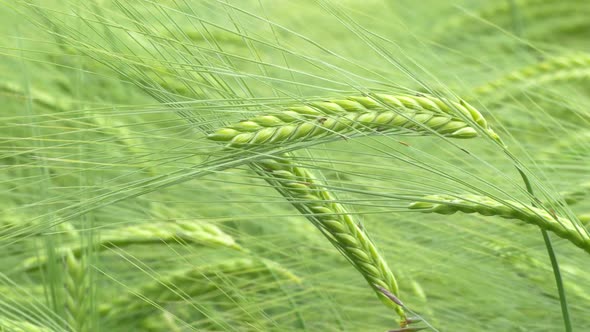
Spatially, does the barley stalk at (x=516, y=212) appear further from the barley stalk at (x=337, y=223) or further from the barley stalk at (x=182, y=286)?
the barley stalk at (x=182, y=286)

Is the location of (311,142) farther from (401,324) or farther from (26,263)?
(26,263)

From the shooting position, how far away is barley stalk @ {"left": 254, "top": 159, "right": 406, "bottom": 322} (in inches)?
28.5

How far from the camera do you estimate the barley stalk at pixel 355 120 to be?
648mm

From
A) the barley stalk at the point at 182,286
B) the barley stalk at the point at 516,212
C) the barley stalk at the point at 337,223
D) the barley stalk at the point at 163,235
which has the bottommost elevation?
the barley stalk at the point at 182,286

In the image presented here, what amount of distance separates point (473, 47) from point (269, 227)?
73cm

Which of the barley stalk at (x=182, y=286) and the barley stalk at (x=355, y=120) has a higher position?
the barley stalk at (x=355, y=120)

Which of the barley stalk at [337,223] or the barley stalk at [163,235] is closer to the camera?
the barley stalk at [337,223]

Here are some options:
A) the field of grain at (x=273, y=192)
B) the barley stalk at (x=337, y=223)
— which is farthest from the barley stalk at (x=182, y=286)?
the barley stalk at (x=337, y=223)

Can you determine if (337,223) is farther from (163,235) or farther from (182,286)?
(182,286)

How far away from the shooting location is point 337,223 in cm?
74

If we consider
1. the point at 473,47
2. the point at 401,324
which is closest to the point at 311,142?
the point at 401,324

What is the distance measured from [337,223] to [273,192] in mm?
526

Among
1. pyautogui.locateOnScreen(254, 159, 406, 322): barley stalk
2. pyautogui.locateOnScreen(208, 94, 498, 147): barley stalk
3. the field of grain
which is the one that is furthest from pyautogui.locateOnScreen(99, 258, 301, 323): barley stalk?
pyautogui.locateOnScreen(208, 94, 498, 147): barley stalk

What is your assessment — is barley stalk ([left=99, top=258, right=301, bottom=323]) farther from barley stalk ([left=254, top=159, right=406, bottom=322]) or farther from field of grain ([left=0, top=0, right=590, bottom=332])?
barley stalk ([left=254, top=159, right=406, bottom=322])
